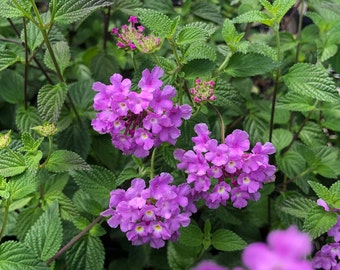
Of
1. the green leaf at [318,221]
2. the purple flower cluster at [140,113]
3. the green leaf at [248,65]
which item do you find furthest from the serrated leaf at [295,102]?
the purple flower cluster at [140,113]

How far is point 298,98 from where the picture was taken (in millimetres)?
1537

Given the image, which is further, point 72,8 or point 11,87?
point 11,87

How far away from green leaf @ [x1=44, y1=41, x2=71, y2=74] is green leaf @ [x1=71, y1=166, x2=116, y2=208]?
0.31 meters

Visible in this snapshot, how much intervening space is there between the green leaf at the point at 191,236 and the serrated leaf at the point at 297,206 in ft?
0.77

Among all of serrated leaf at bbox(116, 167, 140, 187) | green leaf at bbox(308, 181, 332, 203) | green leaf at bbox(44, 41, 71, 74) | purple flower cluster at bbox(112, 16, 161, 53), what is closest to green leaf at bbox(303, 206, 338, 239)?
green leaf at bbox(308, 181, 332, 203)

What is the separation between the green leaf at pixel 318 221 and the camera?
1217 millimetres

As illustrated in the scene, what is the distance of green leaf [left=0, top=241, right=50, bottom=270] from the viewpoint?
119 cm

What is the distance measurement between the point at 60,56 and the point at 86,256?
57cm

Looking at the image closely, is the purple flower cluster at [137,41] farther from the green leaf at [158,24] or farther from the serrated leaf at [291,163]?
the serrated leaf at [291,163]

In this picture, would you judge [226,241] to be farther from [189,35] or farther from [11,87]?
[11,87]

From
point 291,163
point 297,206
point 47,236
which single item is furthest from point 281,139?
point 47,236

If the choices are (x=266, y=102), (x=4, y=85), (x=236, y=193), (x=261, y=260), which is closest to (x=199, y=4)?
(x=266, y=102)

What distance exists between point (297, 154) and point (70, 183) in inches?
28.1

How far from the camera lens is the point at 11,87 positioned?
1719mm
